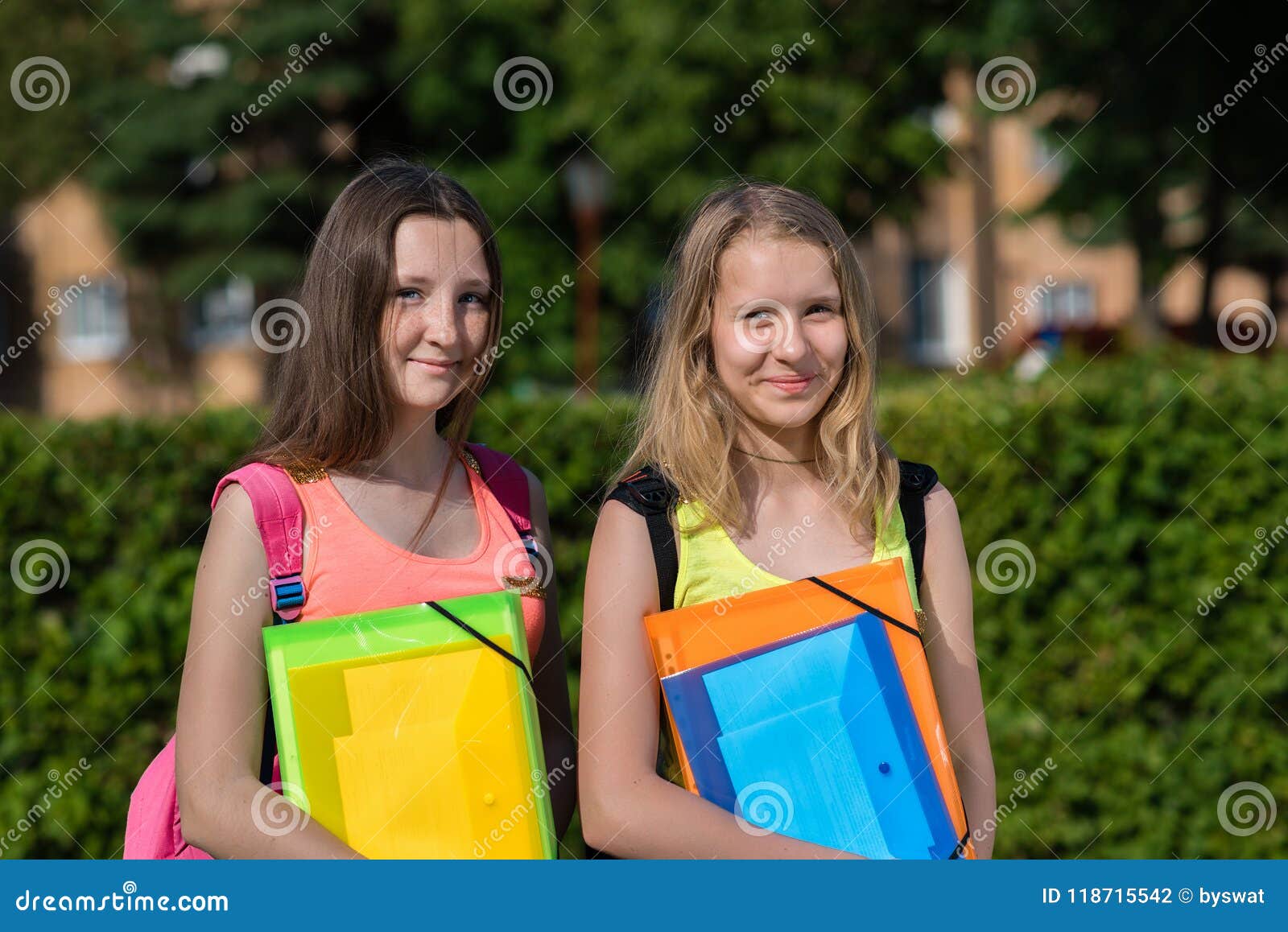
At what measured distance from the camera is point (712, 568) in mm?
2010

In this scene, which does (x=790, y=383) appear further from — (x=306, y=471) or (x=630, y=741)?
(x=306, y=471)

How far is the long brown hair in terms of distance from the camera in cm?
208

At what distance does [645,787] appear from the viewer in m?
1.89

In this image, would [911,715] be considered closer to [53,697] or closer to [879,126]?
[53,697]

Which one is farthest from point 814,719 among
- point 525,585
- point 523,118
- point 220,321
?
point 220,321

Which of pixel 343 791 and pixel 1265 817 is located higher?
pixel 343 791

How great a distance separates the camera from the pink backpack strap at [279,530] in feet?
6.40

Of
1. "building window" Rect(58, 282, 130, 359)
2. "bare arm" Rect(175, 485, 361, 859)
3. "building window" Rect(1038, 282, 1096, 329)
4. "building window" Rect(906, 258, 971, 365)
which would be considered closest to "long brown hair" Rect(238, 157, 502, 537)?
"bare arm" Rect(175, 485, 361, 859)

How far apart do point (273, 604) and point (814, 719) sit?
2.81 feet

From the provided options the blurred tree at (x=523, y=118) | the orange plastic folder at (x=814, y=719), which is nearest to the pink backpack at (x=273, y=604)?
the orange plastic folder at (x=814, y=719)

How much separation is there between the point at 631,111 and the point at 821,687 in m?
16.2

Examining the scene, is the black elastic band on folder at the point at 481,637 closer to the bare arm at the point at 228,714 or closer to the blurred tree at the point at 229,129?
the bare arm at the point at 228,714

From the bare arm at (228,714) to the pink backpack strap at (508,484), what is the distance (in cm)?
50

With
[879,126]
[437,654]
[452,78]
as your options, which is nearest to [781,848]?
[437,654]
